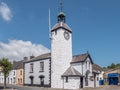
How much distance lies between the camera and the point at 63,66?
156 feet

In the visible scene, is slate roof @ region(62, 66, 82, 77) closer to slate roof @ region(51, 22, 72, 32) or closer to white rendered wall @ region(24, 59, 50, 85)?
white rendered wall @ region(24, 59, 50, 85)

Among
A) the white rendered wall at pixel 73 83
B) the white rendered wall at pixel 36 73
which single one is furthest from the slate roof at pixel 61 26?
the white rendered wall at pixel 73 83

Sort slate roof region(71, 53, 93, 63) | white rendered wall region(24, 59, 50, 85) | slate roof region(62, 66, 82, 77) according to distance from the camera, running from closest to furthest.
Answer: slate roof region(62, 66, 82, 77), slate roof region(71, 53, 93, 63), white rendered wall region(24, 59, 50, 85)

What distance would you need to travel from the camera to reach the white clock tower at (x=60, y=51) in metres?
47.3

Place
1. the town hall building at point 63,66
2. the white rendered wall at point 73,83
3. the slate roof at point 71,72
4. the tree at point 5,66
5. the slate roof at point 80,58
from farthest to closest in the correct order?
1. the slate roof at point 80,58
2. the town hall building at point 63,66
3. the slate roof at point 71,72
4. the white rendered wall at point 73,83
5. the tree at point 5,66

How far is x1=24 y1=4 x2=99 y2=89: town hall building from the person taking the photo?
45.9m

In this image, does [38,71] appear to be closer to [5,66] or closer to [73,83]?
[5,66]

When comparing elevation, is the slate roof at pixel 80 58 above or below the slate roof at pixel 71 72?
above

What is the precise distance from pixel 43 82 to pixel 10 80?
82.5ft

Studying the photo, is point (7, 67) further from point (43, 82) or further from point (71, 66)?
point (71, 66)

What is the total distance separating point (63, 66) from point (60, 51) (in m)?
3.40

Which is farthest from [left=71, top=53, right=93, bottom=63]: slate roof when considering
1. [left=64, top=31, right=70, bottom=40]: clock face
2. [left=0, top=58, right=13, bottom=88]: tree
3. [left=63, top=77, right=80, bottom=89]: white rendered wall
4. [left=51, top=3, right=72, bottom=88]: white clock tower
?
[left=0, top=58, right=13, bottom=88]: tree

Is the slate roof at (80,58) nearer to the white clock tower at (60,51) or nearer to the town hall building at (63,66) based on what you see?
the town hall building at (63,66)

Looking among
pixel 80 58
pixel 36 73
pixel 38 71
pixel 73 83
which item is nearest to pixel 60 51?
pixel 80 58
